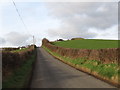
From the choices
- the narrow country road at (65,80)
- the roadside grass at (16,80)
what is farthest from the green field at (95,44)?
the roadside grass at (16,80)

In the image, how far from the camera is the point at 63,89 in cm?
1435

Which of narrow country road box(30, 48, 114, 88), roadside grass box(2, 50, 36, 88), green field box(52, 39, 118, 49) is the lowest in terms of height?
narrow country road box(30, 48, 114, 88)

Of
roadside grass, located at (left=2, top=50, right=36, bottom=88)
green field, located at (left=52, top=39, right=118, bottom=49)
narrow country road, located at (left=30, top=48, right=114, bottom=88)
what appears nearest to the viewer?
roadside grass, located at (left=2, top=50, right=36, bottom=88)

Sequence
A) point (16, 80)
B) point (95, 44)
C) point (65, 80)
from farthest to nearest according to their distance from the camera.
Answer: point (95, 44)
point (65, 80)
point (16, 80)

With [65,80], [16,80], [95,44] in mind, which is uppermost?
[95,44]

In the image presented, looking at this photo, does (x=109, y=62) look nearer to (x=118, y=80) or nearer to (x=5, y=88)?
(x=118, y=80)

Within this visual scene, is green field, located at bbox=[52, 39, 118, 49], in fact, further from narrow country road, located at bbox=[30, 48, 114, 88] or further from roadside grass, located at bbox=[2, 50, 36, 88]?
roadside grass, located at bbox=[2, 50, 36, 88]

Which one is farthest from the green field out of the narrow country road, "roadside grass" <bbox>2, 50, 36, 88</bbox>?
"roadside grass" <bbox>2, 50, 36, 88</bbox>

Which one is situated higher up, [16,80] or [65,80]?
[16,80]

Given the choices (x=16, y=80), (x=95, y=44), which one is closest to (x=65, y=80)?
(x=16, y=80)

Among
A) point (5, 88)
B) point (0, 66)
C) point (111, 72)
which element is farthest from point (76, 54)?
point (5, 88)

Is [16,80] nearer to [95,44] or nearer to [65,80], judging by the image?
[65,80]

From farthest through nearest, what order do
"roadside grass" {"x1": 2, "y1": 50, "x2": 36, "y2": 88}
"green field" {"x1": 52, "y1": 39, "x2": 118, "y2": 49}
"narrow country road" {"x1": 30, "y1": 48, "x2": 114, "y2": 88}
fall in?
"green field" {"x1": 52, "y1": 39, "x2": 118, "y2": 49}, "narrow country road" {"x1": 30, "y1": 48, "x2": 114, "y2": 88}, "roadside grass" {"x1": 2, "y1": 50, "x2": 36, "y2": 88}

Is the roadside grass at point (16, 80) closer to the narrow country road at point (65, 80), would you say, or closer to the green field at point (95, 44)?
the narrow country road at point (65, 80)
